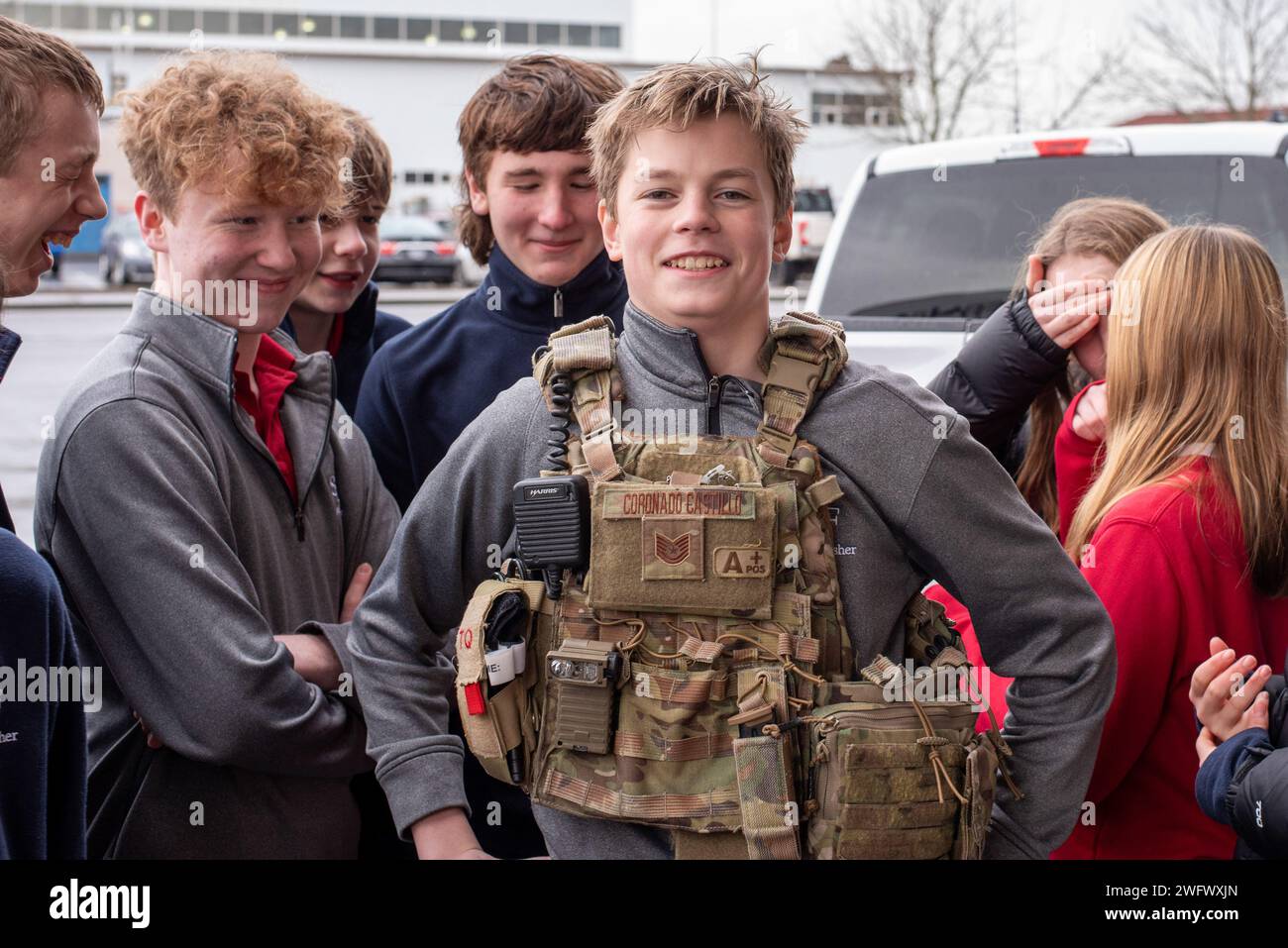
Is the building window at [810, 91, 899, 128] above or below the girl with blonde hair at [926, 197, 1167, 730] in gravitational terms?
above

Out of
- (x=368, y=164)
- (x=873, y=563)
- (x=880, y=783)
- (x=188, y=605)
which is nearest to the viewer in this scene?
(x=880, y=783)

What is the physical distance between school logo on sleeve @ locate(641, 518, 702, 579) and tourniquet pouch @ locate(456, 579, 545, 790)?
202 millimetres

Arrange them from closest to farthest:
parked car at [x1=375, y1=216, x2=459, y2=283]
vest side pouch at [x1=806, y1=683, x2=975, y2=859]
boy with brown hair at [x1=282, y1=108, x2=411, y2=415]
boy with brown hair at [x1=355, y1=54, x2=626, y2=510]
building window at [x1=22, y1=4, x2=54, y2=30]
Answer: vest side pouch at [x1=806, y1=683, x2=975, y2=859], boy with brown hair at [x1=355, y1=54, x2=626, y2=510], boy with brown hair at [x1=282, y1=108, x2=411, y2=415], parked car at [x1=375, y1=216, x2=459, y2=283], building window at [x1=22, y1=4, x2=54, y2=30]

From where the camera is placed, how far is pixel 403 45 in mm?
49188

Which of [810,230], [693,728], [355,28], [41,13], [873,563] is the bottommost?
[693,728]

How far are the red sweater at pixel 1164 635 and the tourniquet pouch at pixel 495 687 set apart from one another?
1.17 meters

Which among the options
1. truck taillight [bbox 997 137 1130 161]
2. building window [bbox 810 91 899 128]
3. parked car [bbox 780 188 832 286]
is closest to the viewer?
truck taillight [bbox 997 137 1130 161]

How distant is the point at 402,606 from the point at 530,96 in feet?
5.12

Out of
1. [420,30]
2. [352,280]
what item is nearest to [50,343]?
[352,280]

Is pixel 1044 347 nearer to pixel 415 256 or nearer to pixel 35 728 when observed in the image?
pixel 35 728

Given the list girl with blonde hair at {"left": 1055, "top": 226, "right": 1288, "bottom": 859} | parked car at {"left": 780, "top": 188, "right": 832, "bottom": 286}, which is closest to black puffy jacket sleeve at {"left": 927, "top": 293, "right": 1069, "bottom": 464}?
girl with blonde hair at {"left": 1055, "top": 226, "right": 1288, "bottom": 859}

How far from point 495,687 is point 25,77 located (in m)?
1.49

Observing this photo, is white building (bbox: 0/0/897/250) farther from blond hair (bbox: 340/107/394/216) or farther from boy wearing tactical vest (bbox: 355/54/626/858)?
boy wearing tactical vest (bbox: 355/54/626/858)

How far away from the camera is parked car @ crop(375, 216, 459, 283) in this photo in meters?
29.5
